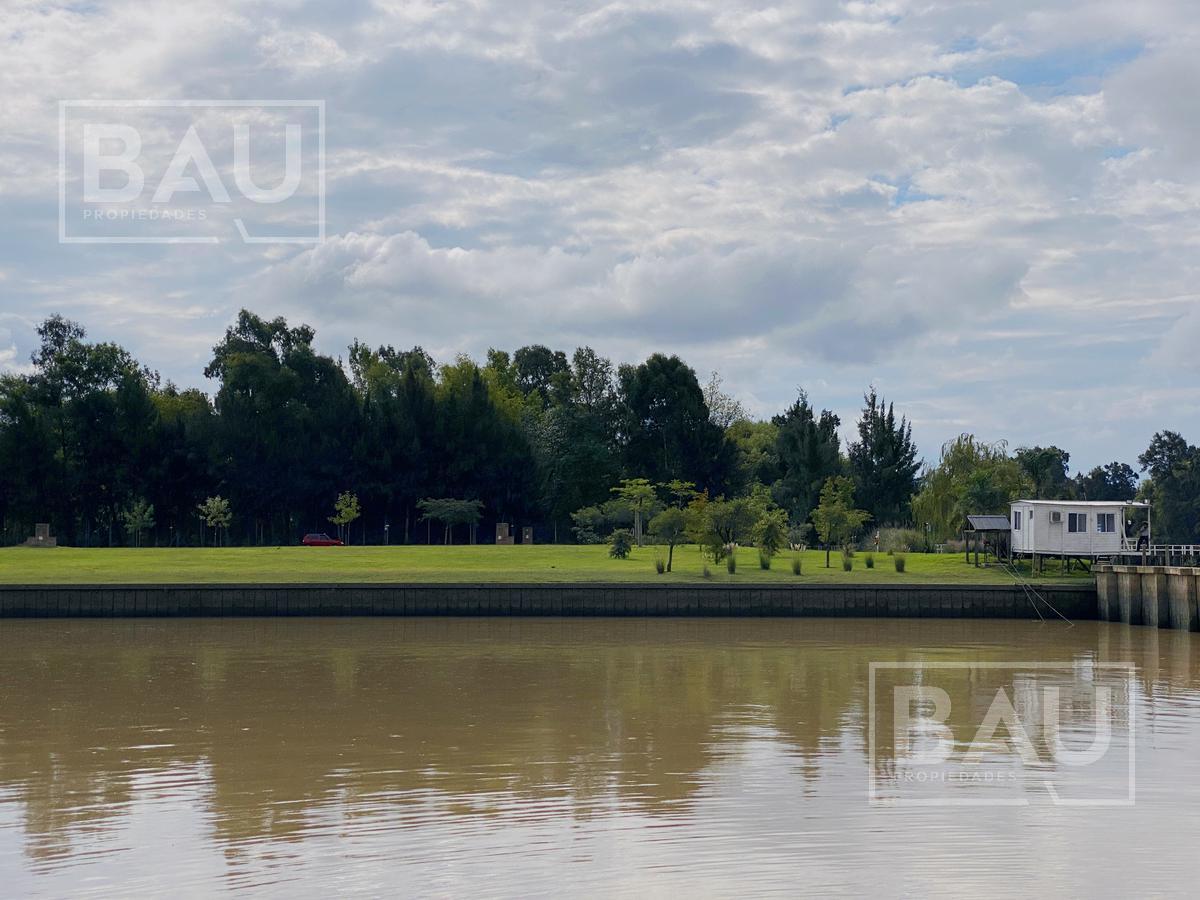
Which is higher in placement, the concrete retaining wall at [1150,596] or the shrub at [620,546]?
the shrub at [620,546]

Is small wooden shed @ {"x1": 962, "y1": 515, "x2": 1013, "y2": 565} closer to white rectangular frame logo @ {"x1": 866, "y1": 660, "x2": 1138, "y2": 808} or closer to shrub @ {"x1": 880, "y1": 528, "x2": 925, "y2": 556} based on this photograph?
shrub @ {"x1": 880, "y1": 528, "x2": 925, "y2": 556}

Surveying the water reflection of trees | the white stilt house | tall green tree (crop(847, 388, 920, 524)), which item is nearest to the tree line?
tall green tree (crop(847, 388, 920, 524))

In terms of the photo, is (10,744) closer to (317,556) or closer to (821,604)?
(821,604)

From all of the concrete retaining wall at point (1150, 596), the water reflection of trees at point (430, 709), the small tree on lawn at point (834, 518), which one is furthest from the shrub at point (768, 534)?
the water reflection of trees at point (430, 709)

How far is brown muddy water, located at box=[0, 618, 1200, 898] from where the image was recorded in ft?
38.0

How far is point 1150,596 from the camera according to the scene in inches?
1726

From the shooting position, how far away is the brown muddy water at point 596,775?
1157 centimetres

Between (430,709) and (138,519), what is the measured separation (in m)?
62.4

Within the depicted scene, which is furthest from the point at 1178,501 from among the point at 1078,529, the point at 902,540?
the point at 1078,529

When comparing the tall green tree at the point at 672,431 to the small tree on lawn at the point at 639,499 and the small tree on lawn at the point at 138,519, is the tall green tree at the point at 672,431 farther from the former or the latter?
the small tree on lawn at the point at 138,519

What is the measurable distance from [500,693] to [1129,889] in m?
14.5

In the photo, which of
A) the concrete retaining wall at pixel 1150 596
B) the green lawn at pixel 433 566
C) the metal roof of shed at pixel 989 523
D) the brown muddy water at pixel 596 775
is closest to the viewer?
the brown muddy water at pixel 596 775

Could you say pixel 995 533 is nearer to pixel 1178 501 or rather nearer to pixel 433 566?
pixel 433 566

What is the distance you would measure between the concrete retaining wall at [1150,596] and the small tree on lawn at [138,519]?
5501 cm
